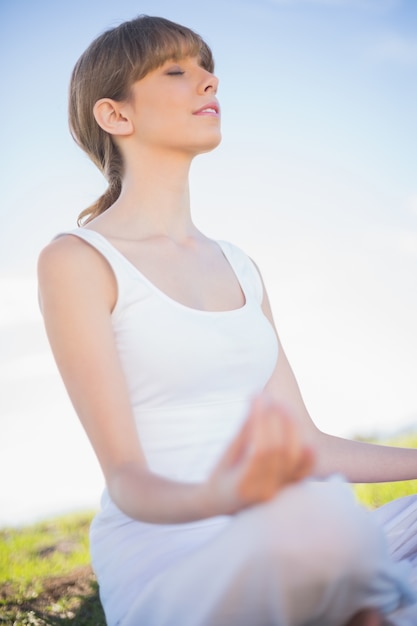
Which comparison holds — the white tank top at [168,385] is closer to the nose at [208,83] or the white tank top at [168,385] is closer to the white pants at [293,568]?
the white pants at [293,568]

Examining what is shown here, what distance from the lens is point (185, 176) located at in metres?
2.41

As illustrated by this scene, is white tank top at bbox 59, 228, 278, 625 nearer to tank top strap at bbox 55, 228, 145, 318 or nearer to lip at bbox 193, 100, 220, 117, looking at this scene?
tank top strap at bbox 55, 228, 145, 318

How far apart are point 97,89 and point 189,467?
1288mm

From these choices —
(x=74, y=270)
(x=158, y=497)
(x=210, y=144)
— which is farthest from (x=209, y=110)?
(x=158, y=497)

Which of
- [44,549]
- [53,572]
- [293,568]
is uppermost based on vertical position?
[293,568]

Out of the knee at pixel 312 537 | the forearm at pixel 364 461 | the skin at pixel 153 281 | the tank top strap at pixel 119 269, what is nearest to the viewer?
the knee at pixel 312 537

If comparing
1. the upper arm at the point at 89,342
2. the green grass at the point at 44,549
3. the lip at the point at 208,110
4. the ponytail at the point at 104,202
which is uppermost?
the lip at the point at 208,110

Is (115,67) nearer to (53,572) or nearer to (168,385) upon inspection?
(168,385)

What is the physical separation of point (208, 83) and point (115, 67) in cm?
31

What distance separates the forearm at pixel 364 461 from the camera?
218cm

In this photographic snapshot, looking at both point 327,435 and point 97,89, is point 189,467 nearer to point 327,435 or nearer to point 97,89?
point 327,435

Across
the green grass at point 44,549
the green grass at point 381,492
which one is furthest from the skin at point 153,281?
the green grass at point 381,492

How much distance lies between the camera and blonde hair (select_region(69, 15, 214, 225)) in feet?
7.82

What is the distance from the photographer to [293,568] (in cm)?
123
